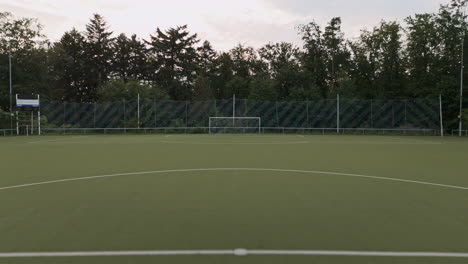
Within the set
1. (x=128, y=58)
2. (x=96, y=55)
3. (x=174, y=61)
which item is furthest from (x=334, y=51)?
(x=96, y=55)

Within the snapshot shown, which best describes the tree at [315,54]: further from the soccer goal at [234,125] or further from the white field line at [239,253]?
the white field line at [239,253]

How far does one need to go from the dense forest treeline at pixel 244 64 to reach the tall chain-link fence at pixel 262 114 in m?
2.40

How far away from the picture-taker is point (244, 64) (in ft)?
136

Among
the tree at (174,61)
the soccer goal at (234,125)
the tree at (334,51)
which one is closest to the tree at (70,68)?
the tree at (174,61)

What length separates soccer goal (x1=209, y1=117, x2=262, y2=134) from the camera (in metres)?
21.9

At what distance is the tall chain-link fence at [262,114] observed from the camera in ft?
68.5

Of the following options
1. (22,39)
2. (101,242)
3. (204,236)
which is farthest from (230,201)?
(22,39)

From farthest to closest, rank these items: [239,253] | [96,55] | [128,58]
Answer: [128,58] < [96,55] < [239,253]

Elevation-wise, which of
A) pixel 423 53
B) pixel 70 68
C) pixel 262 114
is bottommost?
pixel 262 114

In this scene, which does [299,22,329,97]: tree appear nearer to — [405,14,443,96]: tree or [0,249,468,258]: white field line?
[405,14,443,96]: tree

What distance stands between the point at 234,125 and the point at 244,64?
20.7 m

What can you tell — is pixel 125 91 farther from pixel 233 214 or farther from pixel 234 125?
pixel 233 214

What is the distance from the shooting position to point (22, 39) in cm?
2738

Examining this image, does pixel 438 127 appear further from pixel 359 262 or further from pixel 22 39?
pixel 22 39
